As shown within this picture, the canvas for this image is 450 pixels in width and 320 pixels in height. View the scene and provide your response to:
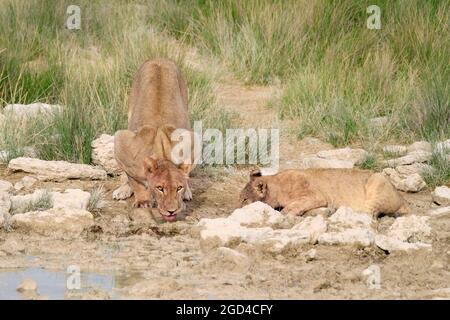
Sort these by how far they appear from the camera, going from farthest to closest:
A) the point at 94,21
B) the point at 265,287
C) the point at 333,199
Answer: the point at 94,21 → the point at 333,199 → the point at 265,287

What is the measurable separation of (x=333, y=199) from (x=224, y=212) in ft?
3.31

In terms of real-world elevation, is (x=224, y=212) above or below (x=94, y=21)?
A: below

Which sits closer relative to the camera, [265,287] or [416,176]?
[265,287]

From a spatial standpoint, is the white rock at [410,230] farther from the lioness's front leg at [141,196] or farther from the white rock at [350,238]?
the lioness's front leg at [141,196]

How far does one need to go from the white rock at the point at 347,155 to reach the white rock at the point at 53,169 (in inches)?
92.6

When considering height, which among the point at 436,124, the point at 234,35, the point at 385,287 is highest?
the point at 234,35

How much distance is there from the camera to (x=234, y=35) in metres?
15.4

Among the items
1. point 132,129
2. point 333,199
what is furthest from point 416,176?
point 132,129

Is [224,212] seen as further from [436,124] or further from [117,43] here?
[117,43]

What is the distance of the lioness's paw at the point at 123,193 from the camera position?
442 inches

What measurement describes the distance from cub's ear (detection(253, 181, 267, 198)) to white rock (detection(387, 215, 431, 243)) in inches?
48.5

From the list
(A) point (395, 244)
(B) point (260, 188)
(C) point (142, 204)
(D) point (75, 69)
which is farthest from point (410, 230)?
(D) point (75, 69)

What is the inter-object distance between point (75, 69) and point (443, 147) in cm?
426

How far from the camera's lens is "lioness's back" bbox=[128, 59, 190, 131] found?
11.0 meters
